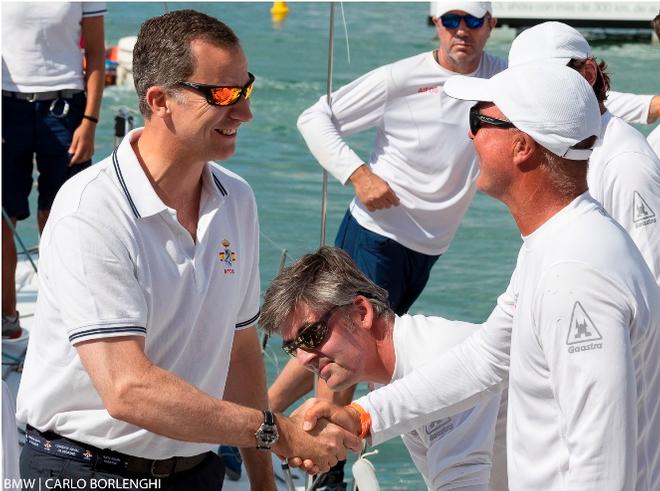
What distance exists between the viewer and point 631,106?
4727 mm

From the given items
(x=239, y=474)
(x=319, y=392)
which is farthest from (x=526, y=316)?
(x=239, y=474)

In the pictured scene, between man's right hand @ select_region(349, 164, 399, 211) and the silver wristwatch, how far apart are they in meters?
2.21

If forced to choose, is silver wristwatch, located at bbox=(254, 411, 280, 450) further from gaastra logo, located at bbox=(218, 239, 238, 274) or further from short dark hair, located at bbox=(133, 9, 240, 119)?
short dark hair, located at bbox=(133, 9, 240, 119)

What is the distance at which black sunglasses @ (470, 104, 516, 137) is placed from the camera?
2340mm

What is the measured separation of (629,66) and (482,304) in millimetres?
12716

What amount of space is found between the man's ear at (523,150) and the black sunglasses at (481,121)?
0.03 metres

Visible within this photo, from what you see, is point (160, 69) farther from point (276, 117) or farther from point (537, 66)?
point (276, 117)

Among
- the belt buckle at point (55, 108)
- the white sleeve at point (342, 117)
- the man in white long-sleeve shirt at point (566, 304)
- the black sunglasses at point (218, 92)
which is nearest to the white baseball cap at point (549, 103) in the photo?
the man in white long-sleeve shirt at point (566, 304)

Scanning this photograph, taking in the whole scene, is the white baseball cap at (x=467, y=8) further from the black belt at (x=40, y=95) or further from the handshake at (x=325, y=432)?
the handshake at (x=325, y=432)

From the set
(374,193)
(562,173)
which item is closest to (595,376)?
(562,173)

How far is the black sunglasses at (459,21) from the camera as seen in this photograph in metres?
5.01

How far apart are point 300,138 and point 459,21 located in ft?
35.9

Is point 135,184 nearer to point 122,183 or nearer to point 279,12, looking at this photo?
point 122,183

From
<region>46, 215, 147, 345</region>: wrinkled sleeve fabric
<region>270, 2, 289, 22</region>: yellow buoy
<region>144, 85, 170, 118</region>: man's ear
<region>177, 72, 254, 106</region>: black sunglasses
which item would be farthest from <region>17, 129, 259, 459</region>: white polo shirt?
<region>270, 2, 289, 22</region>: yellow buoy
